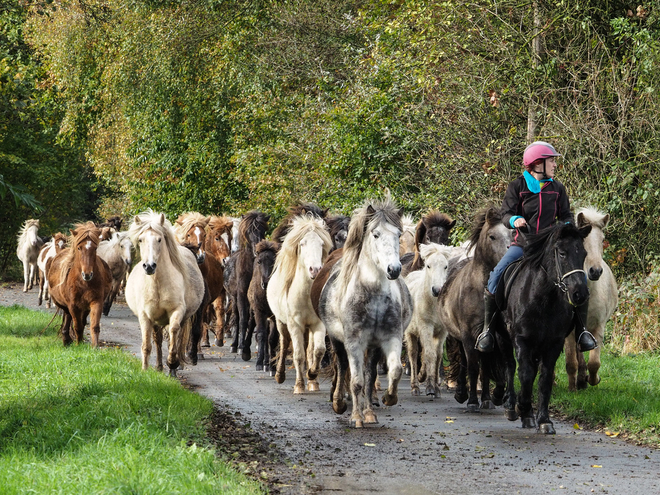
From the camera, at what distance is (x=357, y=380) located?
9.62 meters

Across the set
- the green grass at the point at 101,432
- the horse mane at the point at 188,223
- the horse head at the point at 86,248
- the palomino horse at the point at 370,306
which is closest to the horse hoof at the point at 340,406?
the palomino horse at the point at 370,306

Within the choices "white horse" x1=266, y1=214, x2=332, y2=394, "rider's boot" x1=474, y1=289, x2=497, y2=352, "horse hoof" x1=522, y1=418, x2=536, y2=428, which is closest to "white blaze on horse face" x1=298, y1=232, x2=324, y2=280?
"white horse" x1=266, y1=214, x2=332, y2=394

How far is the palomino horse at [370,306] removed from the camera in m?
9.59

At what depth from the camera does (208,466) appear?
21.7ft

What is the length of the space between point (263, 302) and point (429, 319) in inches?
122

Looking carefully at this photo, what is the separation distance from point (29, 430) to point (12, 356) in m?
6.34

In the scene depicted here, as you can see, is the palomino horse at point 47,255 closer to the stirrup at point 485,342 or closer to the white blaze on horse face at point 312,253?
the white blaze on horse face at point 312,253

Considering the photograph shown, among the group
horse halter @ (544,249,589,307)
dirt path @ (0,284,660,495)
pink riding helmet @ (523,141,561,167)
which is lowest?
dirt path @ (0,284,660,495)

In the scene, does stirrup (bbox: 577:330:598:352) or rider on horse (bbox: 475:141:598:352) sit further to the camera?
rider on horse (bbox: 475:141:598:352)

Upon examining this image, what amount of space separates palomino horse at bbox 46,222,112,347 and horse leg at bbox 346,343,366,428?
277 inches

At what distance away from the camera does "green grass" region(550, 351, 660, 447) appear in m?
9.20

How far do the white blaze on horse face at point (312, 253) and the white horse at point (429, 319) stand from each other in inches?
60.1

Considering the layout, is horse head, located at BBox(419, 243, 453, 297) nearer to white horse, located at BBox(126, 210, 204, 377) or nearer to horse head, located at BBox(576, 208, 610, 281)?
horse head, located at BBox(576, 208, 610, 281)

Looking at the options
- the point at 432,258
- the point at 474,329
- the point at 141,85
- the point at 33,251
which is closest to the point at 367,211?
the point at 474,329
